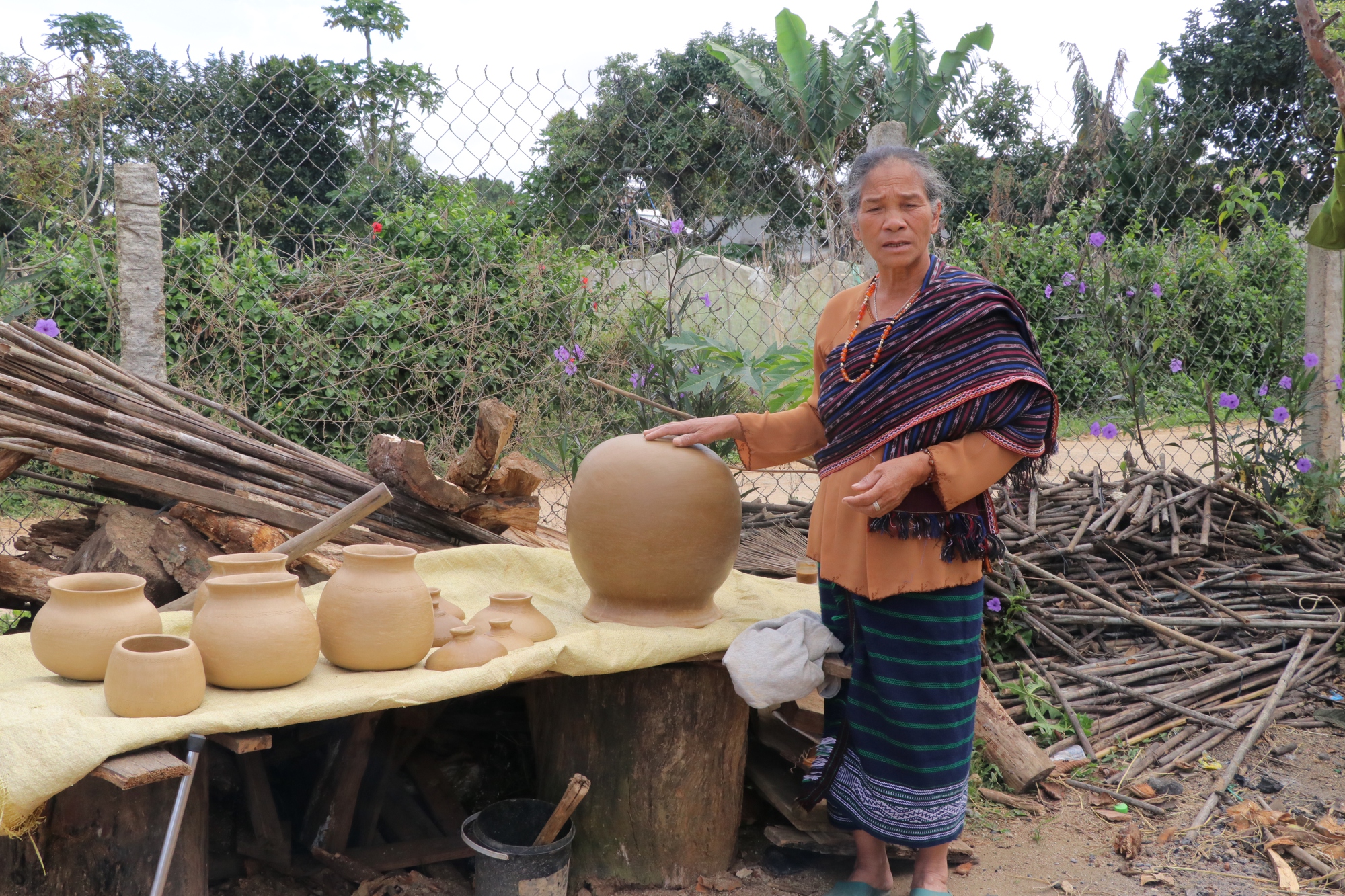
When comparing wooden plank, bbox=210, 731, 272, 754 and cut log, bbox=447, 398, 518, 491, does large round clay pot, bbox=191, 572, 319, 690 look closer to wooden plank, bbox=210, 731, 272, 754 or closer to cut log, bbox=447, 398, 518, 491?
wooden plank, bbox=210, 731, 272, 754

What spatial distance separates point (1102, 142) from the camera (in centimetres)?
1329

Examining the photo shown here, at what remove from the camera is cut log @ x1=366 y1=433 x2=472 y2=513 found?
3.01 m

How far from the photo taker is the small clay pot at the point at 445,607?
2.58 m

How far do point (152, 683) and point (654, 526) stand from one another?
3.96 feet

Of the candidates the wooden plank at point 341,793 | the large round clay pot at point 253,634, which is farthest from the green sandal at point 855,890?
the large round clay pot at point 253,634

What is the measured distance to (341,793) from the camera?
2.63m

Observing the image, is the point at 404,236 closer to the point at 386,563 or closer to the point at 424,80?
the point at 424,80

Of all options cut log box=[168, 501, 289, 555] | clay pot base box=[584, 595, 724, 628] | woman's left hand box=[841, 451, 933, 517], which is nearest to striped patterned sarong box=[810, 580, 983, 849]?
woman's left hand box=[841, 451, 933, 517]

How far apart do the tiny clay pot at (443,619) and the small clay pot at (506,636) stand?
10cm

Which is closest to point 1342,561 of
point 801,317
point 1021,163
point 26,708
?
point 801,317

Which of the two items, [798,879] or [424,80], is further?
[424,80]

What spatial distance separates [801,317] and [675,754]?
3.79 meters

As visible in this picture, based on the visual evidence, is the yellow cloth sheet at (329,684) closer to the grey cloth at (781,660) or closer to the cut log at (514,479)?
the grey cloth at (781,660)

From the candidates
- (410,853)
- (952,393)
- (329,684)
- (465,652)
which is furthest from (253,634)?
(952,393)
